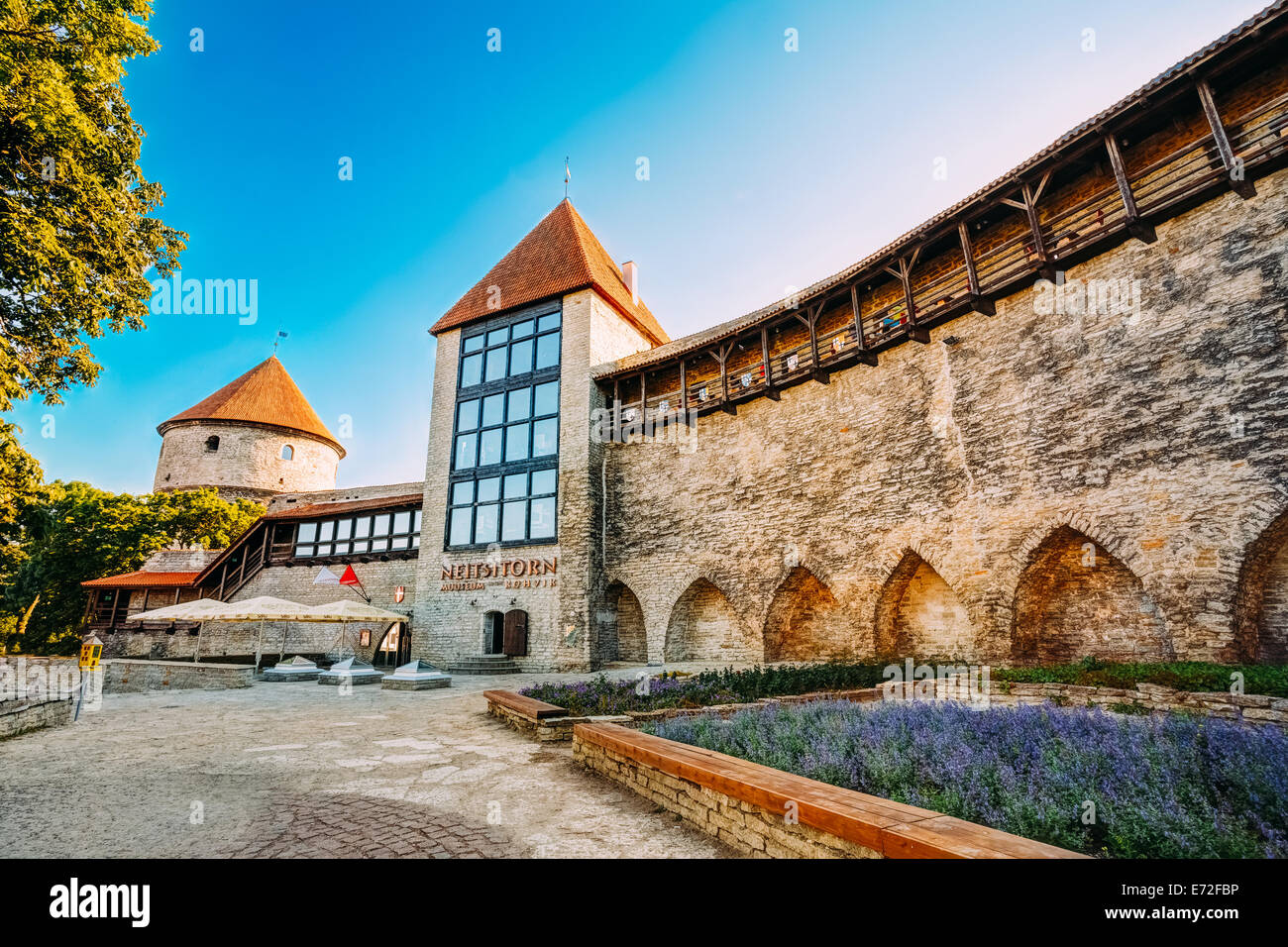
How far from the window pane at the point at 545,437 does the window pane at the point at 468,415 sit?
8.76 ft

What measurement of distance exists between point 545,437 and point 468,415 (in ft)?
12.1

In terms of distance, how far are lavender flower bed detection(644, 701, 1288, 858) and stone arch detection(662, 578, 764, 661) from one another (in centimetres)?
1100

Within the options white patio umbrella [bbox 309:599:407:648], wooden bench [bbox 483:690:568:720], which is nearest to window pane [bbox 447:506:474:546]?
white patio umbrella [bbox 309:599:407:648]

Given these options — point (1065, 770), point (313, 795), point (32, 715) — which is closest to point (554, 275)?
point (32, 715)

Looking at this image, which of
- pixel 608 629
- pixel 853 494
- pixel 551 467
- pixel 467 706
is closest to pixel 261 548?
pixel 551 467

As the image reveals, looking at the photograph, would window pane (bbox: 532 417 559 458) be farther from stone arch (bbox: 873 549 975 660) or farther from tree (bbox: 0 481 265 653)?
tree (bbox: 0 481 265 653)

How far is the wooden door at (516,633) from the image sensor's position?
1891 cm

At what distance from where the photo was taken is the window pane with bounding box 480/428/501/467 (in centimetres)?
2106

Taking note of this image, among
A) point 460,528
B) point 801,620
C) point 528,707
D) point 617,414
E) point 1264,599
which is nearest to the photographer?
point 528,707

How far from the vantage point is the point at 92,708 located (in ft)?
32.4

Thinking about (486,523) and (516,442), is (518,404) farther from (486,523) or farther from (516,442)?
(486,523)

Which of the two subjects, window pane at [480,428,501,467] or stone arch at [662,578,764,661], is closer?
stone arch at [662,578,764,661]

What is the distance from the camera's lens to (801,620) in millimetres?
15453
